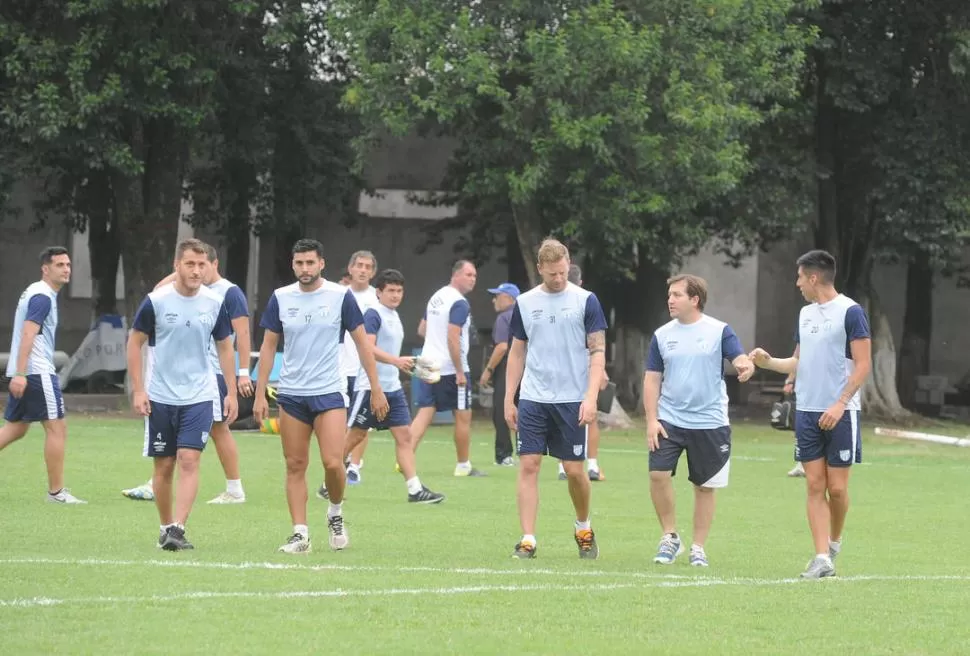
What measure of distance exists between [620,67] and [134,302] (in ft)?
34.5

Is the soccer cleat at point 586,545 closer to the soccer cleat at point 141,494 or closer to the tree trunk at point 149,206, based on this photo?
the soccer cleat at point 141,494

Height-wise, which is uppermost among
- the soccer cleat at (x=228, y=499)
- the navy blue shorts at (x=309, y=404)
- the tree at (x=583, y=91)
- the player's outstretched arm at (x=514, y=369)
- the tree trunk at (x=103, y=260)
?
the tree at (x=583, y=91)

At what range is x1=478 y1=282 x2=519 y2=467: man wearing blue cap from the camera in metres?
19.3

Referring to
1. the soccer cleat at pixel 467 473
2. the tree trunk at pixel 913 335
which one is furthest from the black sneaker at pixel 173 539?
the tree trunk at pixel 913 335

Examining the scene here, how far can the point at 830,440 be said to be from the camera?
10.7 meters

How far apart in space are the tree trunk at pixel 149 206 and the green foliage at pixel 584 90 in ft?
15.2

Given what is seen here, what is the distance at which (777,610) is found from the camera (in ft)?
29.3

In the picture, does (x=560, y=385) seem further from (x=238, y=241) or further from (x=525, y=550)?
(x=238, y=241)

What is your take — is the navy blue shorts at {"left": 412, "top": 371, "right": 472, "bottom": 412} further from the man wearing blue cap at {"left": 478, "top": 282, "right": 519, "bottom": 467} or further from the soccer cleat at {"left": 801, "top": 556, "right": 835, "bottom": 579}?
the soccer cleat at {"left": 801, "top": 556, "right": 835, "bottom": 579}

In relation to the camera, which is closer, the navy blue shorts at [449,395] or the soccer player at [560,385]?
the soccer player at [560,385]

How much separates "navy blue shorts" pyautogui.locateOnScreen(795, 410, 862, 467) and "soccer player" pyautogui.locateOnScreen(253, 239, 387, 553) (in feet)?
8.60

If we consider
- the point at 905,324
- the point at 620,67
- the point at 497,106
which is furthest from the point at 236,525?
the point at 905,324

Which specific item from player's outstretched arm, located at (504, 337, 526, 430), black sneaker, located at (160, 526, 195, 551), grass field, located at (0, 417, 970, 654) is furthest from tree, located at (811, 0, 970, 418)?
black sneaker, located at (160, 526, 195, 551)

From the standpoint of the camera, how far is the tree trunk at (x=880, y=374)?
36.1m
